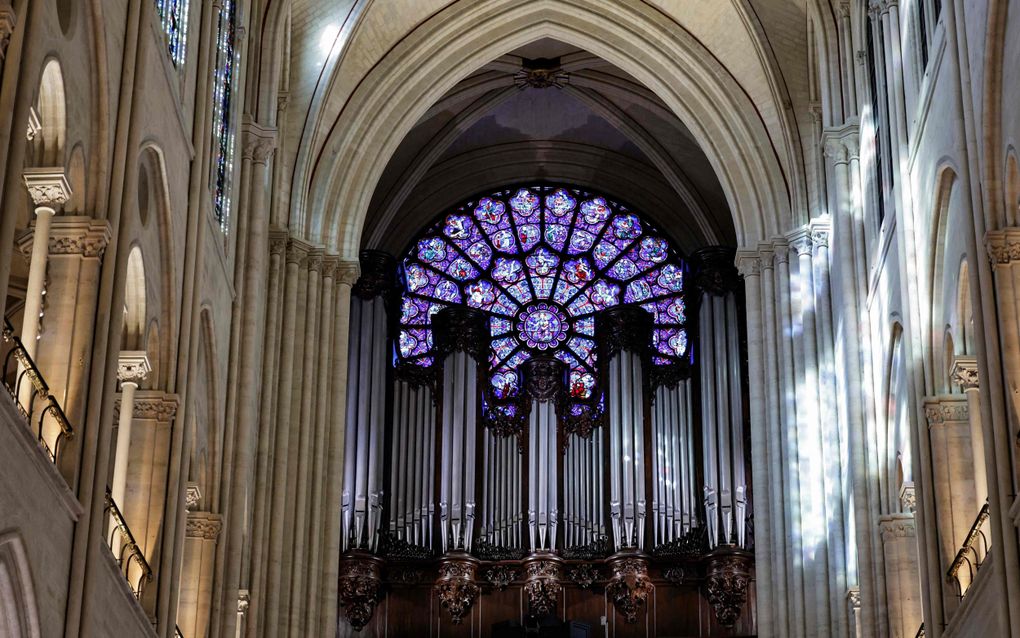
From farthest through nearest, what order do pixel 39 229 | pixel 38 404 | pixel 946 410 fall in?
pixel 946 410
pixel 39 229
pixel 38 404

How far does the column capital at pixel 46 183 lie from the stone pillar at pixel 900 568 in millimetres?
9603

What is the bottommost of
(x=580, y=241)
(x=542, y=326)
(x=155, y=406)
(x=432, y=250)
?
(x=155, y=406)

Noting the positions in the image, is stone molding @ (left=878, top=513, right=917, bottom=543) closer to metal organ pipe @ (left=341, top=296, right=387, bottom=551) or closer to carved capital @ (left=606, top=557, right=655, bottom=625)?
carved capital @ (left=606, top=557, right=655, bottom=625)

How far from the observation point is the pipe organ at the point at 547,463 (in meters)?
25.1

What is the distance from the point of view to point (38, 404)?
38.3ft

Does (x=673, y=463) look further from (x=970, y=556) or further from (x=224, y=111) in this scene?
(x=970, y=556)

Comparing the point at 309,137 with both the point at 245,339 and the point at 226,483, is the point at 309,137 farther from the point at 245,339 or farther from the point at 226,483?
the point at 226,483

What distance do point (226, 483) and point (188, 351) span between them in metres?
2.76

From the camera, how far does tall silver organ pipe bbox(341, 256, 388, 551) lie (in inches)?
998

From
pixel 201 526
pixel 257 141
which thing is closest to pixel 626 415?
pixel 257 141

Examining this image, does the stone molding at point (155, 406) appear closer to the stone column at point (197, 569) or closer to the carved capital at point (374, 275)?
the stone column at point (197, 569)

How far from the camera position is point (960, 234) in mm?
14820

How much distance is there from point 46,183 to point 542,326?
16.6m

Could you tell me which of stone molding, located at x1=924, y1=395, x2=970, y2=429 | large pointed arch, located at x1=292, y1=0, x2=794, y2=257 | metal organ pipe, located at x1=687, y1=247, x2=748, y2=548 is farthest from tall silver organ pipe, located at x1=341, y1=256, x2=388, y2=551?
stone molding, located at x1=924, y1=395, x2=970, y2=429
